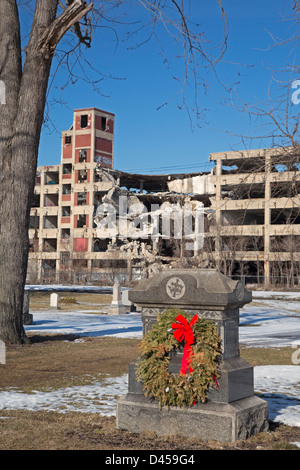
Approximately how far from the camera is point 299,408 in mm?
7383

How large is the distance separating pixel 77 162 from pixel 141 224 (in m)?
→ 12.5

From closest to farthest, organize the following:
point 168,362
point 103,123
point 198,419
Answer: point 198,419 → point 168,362 → point 103,123

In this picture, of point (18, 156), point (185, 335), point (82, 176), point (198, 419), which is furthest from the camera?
Answer: point (82, 176)

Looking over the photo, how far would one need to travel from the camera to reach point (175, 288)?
20.1 feet

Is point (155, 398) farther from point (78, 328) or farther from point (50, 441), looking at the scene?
point (78, 328)

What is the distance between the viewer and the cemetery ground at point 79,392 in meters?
5.56

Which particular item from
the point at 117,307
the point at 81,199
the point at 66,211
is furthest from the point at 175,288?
the point at 66,211

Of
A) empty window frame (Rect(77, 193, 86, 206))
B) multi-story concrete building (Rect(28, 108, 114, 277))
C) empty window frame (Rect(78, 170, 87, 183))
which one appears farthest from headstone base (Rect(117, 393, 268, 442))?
empty window frame (Rect(77, 193, 86, 206))

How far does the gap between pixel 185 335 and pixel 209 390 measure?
611mm

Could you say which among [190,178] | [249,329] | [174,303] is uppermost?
[190,178]

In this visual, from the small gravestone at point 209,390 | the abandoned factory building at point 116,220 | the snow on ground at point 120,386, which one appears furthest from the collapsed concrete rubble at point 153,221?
the small gravestone at point 209,390

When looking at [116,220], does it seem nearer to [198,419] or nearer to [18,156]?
[18,156]
